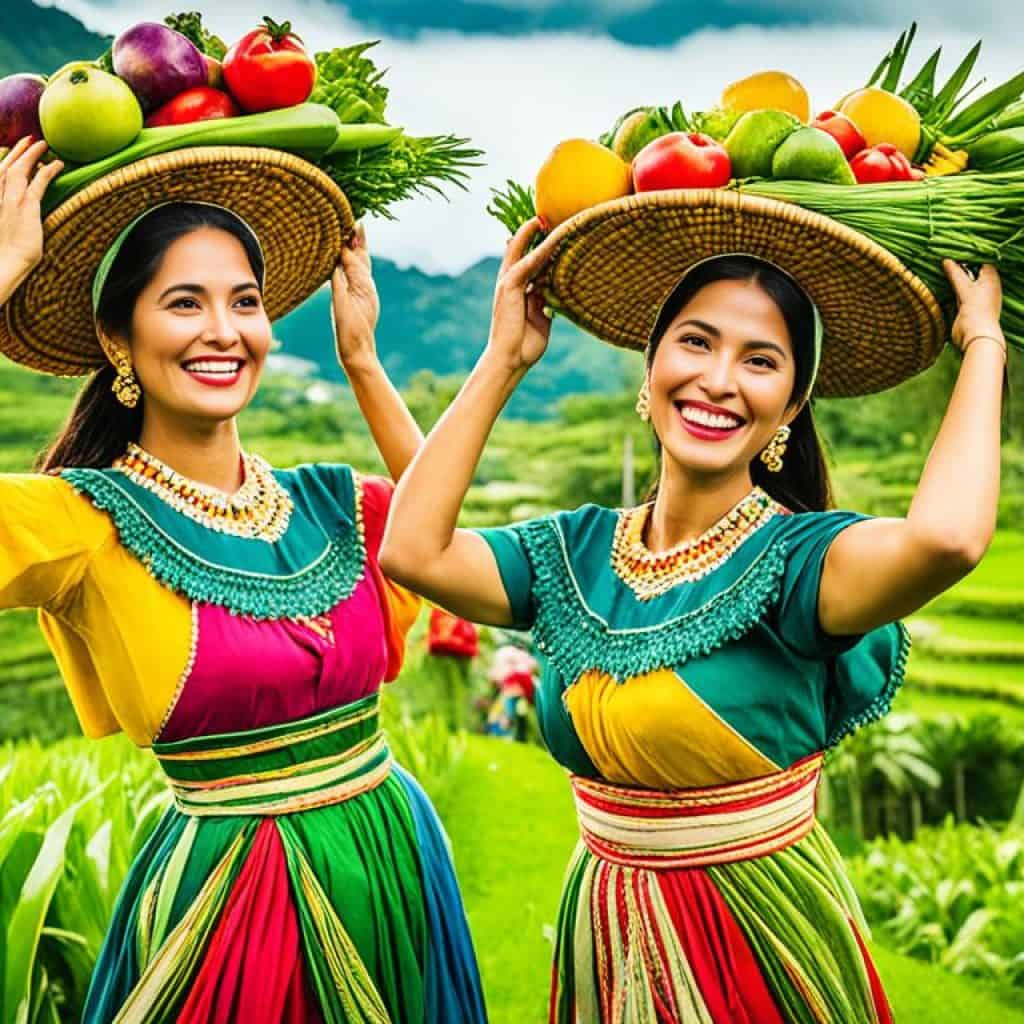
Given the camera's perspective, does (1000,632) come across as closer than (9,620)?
No

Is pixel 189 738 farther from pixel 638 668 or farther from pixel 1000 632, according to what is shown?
pixel 1000 632

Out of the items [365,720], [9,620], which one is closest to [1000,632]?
[9,620]

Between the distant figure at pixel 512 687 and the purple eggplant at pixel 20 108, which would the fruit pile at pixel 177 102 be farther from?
the distant figure at pixel 512 687

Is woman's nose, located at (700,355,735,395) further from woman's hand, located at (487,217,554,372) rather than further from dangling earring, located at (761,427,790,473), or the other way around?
woman's hand, located at (487,217,554,372)

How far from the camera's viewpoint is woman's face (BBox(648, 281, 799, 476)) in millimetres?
1954

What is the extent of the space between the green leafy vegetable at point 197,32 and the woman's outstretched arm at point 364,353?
0.43 m

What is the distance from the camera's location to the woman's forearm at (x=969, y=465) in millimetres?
1694

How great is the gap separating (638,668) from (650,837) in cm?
27

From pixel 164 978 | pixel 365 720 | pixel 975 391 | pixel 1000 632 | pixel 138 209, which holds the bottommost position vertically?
pixel 1000 632

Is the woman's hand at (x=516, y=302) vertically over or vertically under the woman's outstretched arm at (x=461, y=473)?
over

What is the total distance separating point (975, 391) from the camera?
1.78 m

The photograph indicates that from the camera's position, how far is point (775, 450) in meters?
2.06

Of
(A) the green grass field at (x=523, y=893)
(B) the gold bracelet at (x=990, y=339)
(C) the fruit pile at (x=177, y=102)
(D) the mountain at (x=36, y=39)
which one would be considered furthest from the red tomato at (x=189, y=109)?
(D) the mountain at (x=36, y=39)

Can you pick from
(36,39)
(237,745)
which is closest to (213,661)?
(237,745)
